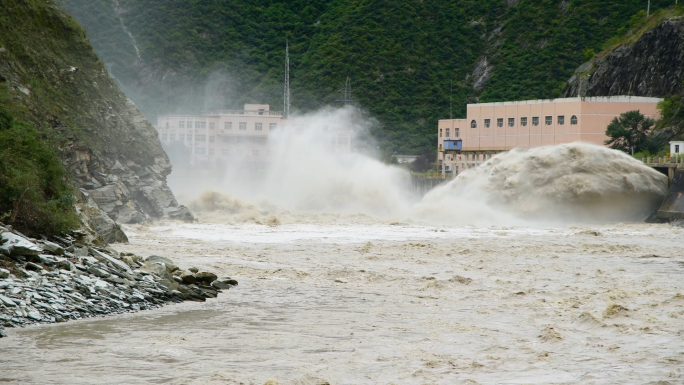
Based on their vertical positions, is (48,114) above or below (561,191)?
above

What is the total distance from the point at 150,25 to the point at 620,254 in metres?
93.3

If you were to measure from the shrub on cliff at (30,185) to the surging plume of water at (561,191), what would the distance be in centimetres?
2822

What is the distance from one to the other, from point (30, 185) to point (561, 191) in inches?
1333

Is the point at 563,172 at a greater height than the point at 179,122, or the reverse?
the point at 179,122

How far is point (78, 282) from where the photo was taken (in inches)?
671

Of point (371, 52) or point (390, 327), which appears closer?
point (390, 327)

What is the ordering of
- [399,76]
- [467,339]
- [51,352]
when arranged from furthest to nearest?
[399,76], [467,339], [51,352]

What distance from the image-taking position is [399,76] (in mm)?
106125

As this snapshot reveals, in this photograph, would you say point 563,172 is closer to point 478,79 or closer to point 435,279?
point 435,279

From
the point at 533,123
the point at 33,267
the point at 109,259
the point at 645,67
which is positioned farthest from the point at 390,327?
the point at 645,67

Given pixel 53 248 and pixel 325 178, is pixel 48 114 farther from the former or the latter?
pixel 325 178

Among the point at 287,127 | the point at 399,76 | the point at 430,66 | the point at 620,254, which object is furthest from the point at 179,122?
the point at 620,254

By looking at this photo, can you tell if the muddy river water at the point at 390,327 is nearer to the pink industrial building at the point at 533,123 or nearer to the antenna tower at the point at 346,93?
the pink industrial building at the point at 533,123

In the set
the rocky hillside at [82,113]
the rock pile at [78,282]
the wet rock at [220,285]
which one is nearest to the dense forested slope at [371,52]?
the rocky hillside at [82,113]
